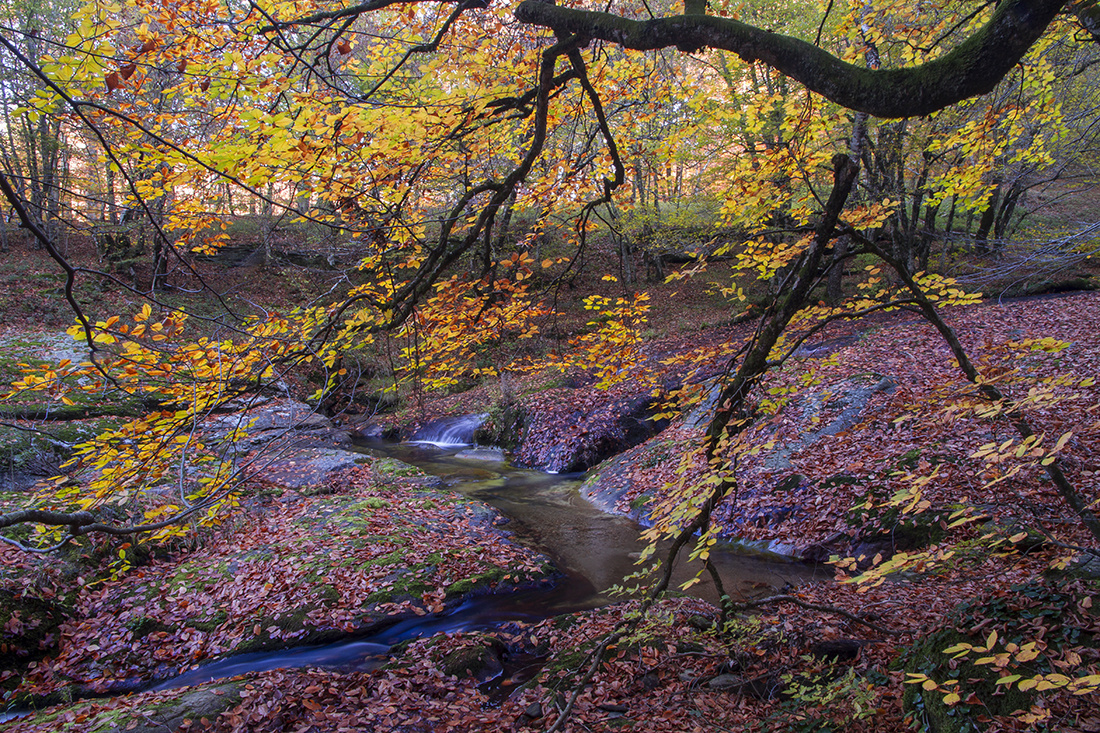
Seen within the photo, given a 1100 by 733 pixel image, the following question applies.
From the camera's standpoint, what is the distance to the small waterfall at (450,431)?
16547 millimetres

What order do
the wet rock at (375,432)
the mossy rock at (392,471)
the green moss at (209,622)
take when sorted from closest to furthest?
1. the green moss at (209,622)
2. the mossy rock at (392,471)
3. the wet rock at (375,432)

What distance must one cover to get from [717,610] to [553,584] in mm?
2597

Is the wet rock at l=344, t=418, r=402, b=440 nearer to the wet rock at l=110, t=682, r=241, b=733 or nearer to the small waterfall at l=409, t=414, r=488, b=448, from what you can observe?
the small waterfall at l=409, t=414, r=488, b=448

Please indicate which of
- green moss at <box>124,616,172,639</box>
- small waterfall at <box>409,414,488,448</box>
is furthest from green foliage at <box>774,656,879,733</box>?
small waterfall at <box>409,414,488,448</box>

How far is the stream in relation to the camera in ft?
19.6

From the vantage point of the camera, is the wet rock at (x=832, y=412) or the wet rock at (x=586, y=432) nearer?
the wet rock at (x=832, y=412)

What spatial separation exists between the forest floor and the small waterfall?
19.1 feet

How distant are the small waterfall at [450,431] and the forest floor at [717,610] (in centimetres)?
581

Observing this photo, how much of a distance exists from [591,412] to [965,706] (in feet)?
36.0

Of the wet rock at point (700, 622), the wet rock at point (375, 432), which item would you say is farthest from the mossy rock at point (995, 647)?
the wet rock at point (375, 432)

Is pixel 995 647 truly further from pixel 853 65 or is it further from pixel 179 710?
pixel 179 710

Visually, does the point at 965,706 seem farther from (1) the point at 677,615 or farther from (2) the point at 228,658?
(2) the point at 228,658

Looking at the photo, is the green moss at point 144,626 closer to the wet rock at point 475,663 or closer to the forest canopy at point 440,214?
the forest canopy at point 440,214

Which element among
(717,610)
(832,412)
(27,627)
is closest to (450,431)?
(832,412)
